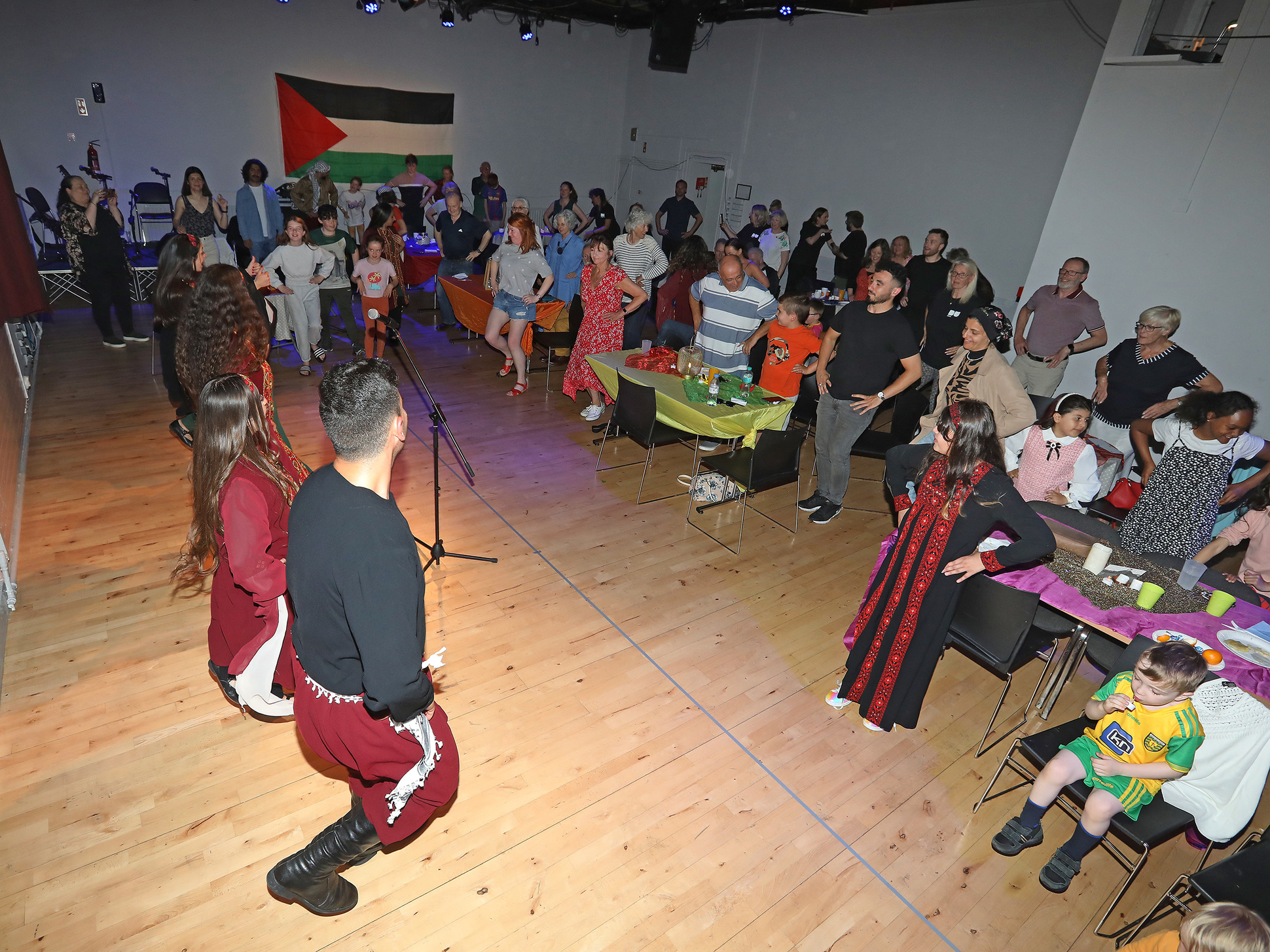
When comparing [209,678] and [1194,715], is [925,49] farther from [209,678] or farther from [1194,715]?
[209,678]

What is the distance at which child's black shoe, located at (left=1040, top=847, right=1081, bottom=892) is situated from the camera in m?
2.69

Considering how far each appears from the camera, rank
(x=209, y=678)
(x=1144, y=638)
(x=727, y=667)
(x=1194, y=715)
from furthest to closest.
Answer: (x=727, y=667)
(x=209, y=678)
(x=1144, y=638)
(x=1194, y=715)

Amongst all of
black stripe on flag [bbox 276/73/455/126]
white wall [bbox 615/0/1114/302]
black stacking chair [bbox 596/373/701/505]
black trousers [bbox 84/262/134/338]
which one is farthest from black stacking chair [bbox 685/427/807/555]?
black stripe on flag [bbox 276/73/455/126]

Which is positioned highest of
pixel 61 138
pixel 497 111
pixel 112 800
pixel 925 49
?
pixel 925 49

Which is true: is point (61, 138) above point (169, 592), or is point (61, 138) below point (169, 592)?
above

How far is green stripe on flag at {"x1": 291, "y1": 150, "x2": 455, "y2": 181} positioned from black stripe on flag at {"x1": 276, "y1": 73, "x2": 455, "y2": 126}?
0.55 m

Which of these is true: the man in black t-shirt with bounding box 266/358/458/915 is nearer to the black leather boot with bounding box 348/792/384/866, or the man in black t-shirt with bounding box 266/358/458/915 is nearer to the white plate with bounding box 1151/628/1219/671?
the black leather boot with bounding box 348/792/384/866

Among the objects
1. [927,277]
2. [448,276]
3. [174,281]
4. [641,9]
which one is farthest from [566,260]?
[641,9]

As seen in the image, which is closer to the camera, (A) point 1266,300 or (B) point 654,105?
(A) point 1266,300

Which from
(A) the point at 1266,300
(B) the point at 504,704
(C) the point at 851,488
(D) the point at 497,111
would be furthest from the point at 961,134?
(B) the point at 504,704

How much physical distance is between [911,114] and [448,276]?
6764 millimetres

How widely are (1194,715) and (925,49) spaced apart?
9.69 metres

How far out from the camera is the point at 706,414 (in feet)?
15.5

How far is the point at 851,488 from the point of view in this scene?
590 centimetres
